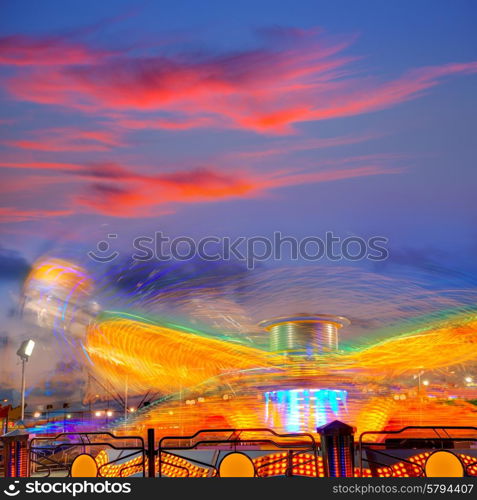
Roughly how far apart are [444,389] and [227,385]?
3.74 m

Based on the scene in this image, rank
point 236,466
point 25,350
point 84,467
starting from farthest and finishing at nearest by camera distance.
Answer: point 25,350 → point 84,467 → point 236,466

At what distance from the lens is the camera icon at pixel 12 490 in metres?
5.16

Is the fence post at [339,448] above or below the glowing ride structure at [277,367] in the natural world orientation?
below

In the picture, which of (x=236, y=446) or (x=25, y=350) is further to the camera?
(x=25, y=350)

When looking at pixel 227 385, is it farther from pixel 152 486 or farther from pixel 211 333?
pixel 152 486

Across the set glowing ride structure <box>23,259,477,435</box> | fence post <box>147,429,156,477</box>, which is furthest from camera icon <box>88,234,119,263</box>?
fence post <box>147,429,156,477</box>

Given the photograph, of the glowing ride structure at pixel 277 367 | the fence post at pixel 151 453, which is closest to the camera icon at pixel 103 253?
the glowing ride structure at pixel 277 367

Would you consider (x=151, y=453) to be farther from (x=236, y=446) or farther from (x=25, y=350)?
(x=25, y=350)

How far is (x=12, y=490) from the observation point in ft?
17.1

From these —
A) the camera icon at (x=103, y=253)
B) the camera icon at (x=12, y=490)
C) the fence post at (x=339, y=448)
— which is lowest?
the camera icon at (x=12, y=490)

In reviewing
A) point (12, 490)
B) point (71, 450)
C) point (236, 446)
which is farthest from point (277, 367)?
point (12, 490)

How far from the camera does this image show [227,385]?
11.2 meters

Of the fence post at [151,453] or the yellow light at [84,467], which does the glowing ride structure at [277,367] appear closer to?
the fence post at [151,453]

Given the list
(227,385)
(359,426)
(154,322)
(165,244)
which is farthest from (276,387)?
(165,244)
